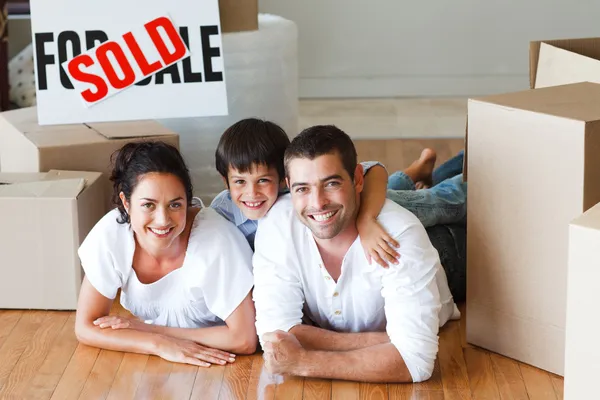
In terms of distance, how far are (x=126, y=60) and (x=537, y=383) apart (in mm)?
1539

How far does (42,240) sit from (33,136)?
1.40ft

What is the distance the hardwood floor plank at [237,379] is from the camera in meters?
1.93

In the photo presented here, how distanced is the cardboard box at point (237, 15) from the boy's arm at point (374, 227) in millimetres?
995

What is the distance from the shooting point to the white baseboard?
471 cm

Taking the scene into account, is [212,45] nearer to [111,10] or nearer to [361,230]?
[111,10]

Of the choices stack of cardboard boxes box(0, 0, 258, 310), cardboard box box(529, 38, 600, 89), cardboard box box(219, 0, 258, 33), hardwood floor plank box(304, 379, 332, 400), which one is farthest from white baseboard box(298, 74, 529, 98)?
hardwood floor plank box(304, 379, 332, 400)

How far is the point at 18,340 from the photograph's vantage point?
2215mm

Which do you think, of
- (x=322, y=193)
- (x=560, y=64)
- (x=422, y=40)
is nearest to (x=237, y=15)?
(x=560, y=64)

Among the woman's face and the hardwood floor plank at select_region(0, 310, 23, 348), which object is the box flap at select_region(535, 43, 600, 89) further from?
the hardwood floor plank at select_region(0, 310, 23, 348)

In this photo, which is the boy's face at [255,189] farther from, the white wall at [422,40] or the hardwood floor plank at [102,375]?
the white wall at [422,40]

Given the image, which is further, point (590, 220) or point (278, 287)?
point (278, 287)

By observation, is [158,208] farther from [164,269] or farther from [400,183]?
[400,183]

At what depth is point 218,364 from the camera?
2053 mm

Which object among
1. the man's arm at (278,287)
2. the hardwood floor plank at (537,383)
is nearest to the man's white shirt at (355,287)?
the man's arm at (278,287)
